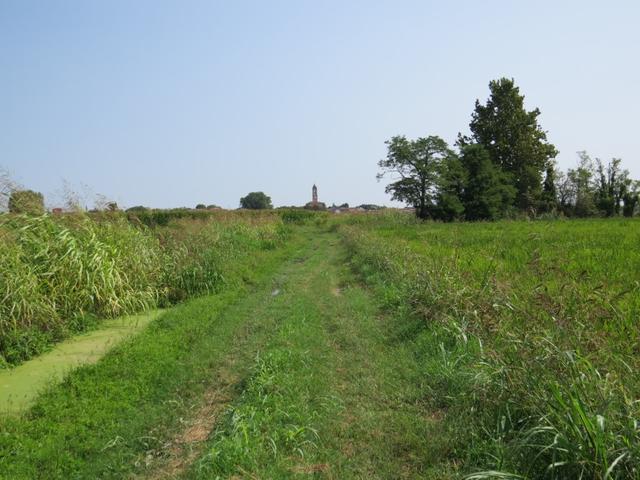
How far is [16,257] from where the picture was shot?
7.27 meters

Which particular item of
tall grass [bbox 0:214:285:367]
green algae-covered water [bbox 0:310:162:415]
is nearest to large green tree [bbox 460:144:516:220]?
tall grass [bbox 0:214:285:367]

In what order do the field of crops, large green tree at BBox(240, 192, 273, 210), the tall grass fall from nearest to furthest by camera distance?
1. the field of crops
2. the tall grass
3. large green tree at BBox(240, 192, 273, 210)

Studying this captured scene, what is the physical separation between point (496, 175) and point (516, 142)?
5.40m

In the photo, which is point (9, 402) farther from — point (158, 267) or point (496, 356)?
point (158, 267)

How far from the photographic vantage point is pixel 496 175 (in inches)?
1396

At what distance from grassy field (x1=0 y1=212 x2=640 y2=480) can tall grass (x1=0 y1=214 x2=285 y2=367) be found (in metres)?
1.12

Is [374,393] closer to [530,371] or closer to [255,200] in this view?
[530,371]

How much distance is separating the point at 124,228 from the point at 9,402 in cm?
608

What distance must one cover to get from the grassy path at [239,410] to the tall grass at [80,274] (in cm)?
131

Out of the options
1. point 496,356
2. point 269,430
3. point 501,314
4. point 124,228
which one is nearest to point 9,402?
point 269,430

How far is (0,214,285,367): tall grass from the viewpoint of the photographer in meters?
6.72

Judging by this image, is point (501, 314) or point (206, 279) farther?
point (206, 279)

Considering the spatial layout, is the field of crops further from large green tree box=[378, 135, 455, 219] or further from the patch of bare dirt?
large green tree box=[378, 135, 455, 219]

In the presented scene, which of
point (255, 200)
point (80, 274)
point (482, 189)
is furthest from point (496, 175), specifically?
point (255, 200)
